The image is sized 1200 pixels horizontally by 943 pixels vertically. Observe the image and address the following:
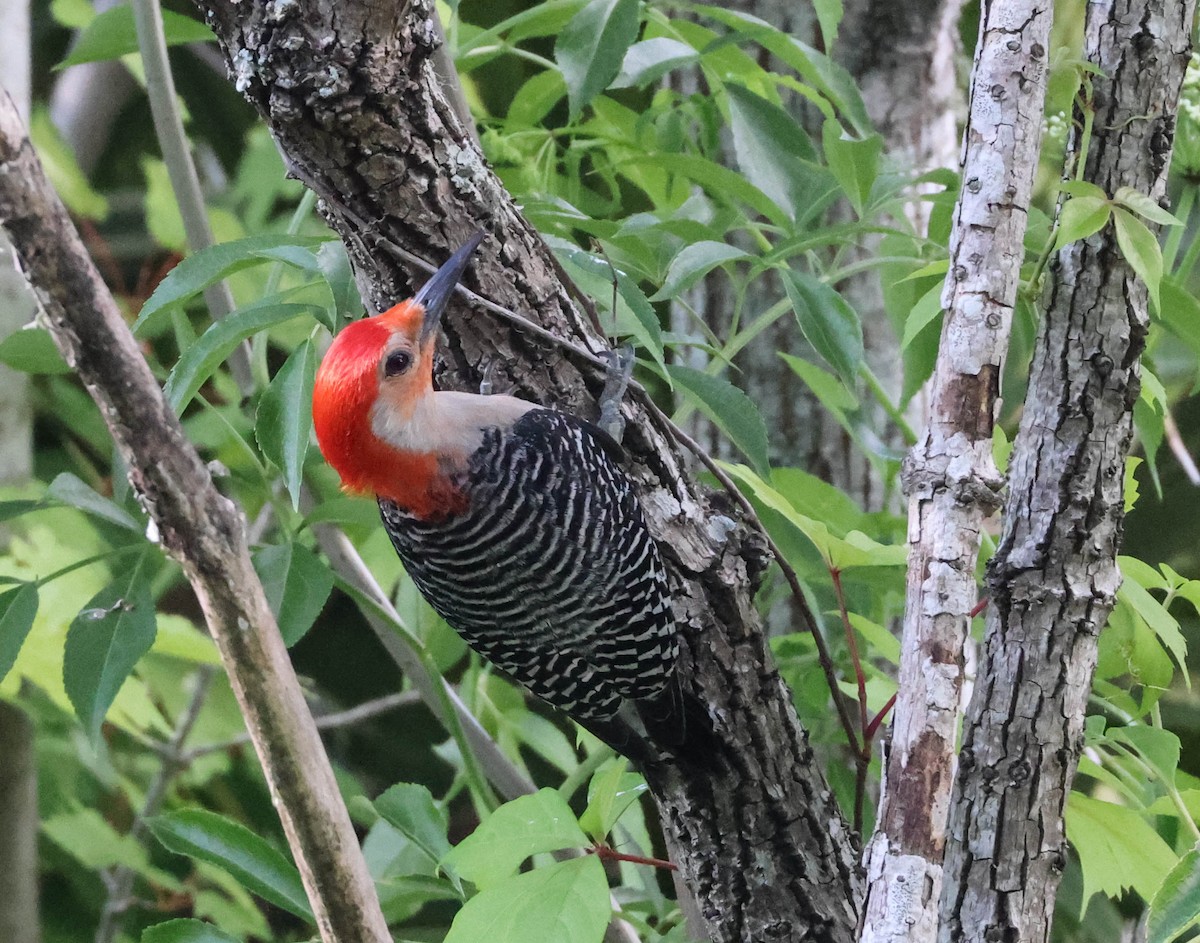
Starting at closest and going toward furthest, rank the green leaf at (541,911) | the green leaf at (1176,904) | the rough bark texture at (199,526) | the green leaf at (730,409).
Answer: the green leaf at (1176,904) → the rough bark texture at (199,526) → the green leaf at (541,911) → the green leaf at (730,409)

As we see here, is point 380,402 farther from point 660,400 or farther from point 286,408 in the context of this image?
point 660,400

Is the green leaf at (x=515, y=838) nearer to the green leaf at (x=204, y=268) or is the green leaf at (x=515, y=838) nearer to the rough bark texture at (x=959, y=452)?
the rough bark texture at (x=959, y=452)

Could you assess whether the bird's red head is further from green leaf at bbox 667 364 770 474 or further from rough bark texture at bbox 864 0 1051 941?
rough bark texture at bbox 864 0 1051 941

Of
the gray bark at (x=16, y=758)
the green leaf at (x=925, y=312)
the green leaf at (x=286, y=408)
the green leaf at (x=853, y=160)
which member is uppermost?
the green leaf at (x=853, y=160)

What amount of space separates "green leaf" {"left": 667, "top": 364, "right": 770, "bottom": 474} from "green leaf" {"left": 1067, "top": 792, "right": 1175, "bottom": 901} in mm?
444

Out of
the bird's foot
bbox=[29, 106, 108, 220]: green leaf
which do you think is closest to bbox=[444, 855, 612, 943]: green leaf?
the bird's foot

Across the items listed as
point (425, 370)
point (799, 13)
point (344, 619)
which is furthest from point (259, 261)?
point (344, 619)

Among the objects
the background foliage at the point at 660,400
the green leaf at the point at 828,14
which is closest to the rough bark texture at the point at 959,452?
the background foliage at the point at 660,400

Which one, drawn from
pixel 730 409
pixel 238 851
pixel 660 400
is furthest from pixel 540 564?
pixel 660 400

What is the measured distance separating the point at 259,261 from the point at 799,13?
1.21 meters

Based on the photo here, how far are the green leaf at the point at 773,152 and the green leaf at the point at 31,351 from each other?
0.81 m

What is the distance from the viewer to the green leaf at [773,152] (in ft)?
4.62

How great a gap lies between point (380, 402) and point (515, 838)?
23.3 inches

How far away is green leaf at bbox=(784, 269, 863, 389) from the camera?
121 centimetres
